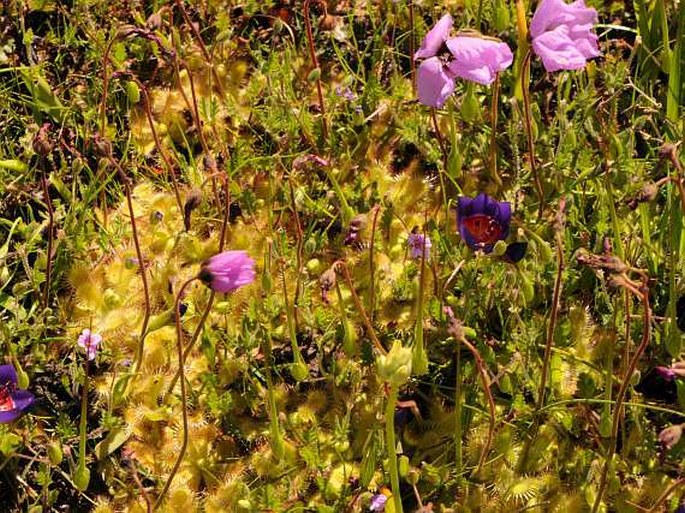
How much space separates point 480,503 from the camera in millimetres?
2086

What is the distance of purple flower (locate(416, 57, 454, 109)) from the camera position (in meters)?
2.02

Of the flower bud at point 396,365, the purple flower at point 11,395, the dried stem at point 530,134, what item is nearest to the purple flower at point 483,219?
the dried stem at point 530,134

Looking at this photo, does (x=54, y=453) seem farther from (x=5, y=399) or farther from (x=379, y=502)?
(x=379, y=502)

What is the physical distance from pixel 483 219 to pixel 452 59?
0.38 meters

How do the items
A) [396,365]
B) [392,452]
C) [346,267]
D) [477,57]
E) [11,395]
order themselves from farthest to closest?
[346,267] < [11,395] < [477,57] < [392,452] < [396,365]

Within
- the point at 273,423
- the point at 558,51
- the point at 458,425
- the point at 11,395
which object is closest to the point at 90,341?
the point at 11,395

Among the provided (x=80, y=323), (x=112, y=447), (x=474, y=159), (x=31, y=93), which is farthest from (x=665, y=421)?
(x=31, y=93)

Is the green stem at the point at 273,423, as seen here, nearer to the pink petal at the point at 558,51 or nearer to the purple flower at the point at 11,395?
the purple flower at the point at 11,395

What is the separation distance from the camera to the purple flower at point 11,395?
6.97 feet

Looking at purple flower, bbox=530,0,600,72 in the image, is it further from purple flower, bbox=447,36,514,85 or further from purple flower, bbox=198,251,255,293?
purple flower, bbox=198,251,255,293

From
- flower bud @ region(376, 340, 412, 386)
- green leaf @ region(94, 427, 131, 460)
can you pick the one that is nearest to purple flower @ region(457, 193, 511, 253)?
flower bud @ region(376, 340, 412, 386)

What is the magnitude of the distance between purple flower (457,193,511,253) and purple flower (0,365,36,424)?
1.02m

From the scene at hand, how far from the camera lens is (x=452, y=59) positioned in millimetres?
2049

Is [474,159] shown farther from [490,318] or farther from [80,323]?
[80,323]
